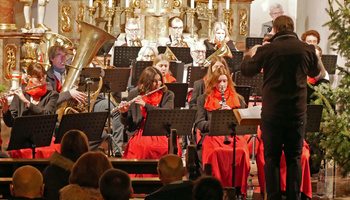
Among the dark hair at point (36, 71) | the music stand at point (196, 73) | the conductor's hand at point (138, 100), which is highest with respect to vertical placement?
the dark hair at point (36, 71)

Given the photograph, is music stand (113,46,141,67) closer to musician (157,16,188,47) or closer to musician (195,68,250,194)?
musician (157,16,188,47)

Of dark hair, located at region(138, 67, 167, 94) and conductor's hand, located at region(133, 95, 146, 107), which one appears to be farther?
dark hair, located at region(138, 67, 167, 94)

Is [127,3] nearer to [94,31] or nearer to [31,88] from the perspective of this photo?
[94,31]

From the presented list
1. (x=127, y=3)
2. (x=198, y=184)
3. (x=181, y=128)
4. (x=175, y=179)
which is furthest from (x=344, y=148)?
(x=127, y=3)

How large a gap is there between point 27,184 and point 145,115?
3.01 metres

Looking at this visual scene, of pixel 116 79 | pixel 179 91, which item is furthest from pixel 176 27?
pixel 179 91

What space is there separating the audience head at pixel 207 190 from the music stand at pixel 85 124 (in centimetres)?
287

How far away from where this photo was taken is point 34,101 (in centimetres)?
695

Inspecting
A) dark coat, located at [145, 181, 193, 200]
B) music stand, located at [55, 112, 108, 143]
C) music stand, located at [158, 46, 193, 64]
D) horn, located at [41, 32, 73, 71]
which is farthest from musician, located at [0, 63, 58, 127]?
horn, located at [41, 32, 73, 71]

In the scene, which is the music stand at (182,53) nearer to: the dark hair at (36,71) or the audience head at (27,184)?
the dark hair at (36,71)

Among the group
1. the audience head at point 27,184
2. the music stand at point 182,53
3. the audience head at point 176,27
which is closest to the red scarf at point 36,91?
the audience head at point 27,184

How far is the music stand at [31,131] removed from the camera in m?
5.92

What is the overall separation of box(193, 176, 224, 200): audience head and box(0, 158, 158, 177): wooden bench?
1.70 m

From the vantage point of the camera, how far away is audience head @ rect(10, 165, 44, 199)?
3.90 metres
